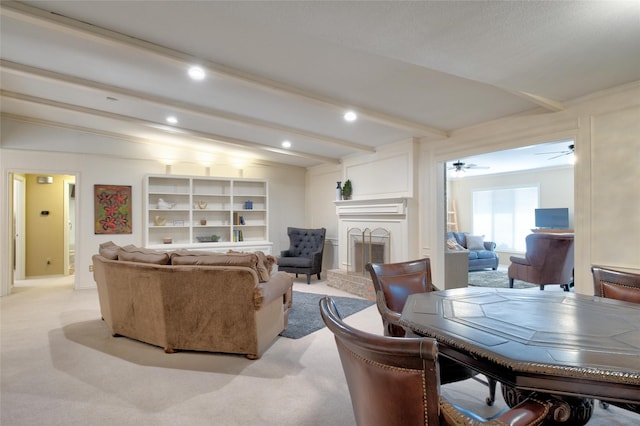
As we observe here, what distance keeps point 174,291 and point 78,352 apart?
42.4 inches

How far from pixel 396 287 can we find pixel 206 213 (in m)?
5.44

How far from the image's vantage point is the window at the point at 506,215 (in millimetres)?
8039

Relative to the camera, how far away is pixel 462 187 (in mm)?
9508

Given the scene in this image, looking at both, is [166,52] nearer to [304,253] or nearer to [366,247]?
[366,247]

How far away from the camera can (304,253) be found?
6.59 metres

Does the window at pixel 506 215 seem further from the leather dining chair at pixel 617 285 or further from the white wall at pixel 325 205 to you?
the leather dining chair at pixel 617 285

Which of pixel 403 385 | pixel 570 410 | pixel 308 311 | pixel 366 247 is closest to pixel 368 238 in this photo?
pixel 366 247

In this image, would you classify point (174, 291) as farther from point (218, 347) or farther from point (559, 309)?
point (559, 309)

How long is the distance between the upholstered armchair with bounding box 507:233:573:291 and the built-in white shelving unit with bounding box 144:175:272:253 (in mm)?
4712

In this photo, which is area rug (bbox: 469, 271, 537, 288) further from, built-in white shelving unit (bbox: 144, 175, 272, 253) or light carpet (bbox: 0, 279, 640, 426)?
built-in white shelving unit (bbox: 144, 175, 272, 253)

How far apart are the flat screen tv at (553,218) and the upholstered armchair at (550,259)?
2.37 meters

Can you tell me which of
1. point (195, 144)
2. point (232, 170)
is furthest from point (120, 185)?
point (232, 170)

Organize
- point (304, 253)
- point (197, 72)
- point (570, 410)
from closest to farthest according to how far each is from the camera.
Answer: point (570, 410), point (197, 72), point (304, 253)

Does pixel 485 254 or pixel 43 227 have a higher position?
pixel 43 227
